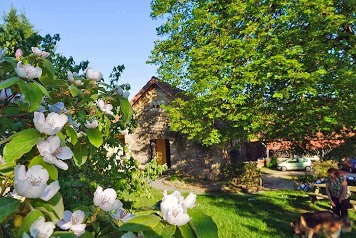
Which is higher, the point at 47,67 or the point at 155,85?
the point at 155,85

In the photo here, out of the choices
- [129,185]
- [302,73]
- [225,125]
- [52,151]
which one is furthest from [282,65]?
[52,151]

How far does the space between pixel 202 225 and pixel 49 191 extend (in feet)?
1.75

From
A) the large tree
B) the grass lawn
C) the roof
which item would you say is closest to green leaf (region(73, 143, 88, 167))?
the grass lawn

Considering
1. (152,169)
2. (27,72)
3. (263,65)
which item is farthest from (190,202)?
(263,65)

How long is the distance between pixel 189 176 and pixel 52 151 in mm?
19893

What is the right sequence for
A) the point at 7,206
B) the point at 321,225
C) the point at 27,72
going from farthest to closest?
the point at 321,225 → the point at 27,72 → the point at 7,206

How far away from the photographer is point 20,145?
3.86 ft

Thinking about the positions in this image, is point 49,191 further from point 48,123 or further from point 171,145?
point 171,145

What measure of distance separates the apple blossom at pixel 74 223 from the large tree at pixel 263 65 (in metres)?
10.5

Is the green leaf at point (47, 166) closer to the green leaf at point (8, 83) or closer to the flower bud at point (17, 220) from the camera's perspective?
the flower bud at point (17, 220)

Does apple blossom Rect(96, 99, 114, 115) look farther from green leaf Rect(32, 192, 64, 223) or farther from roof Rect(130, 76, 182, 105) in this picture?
roof Rect(130, 76, 182, 105)

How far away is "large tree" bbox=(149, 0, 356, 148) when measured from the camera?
435 inches

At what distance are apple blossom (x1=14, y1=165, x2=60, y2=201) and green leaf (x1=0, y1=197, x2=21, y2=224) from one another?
0.04 meters

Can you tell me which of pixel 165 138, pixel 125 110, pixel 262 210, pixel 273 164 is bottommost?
pixel 262 210
